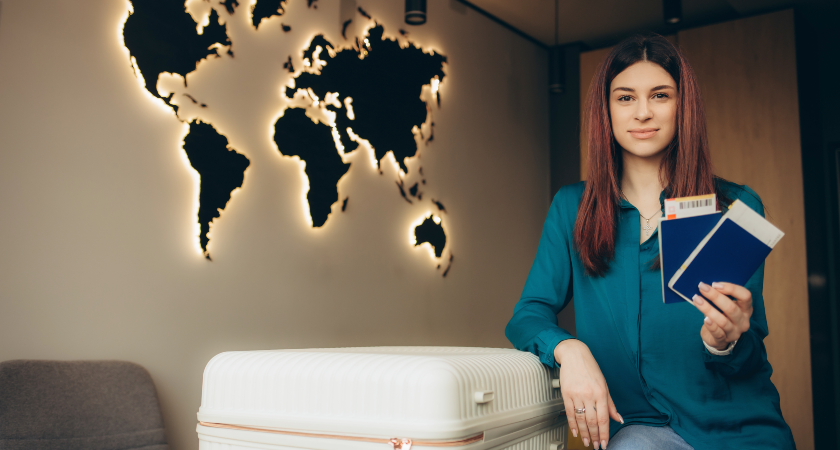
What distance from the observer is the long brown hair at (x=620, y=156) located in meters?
1.02

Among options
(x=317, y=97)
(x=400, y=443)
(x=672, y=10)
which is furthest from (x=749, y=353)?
(x=672, y=10)

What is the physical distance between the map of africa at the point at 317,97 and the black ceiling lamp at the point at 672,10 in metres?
1.24

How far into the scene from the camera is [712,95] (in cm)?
386

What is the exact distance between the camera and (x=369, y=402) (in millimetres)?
708

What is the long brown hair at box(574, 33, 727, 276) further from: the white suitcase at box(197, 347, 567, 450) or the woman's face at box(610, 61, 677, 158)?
the white suitcase at box(197, 347, 567, 450)

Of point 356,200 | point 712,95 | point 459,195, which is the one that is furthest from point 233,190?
point 712,95

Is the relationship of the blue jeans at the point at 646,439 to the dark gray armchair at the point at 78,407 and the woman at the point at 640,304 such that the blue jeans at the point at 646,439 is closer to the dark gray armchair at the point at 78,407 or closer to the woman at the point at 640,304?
the woman at the point at 640,304

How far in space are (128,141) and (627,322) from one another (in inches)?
69.2

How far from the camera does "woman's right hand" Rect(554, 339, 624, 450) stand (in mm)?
832

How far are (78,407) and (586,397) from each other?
149cm

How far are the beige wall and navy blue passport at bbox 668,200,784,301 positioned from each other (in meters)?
3.14

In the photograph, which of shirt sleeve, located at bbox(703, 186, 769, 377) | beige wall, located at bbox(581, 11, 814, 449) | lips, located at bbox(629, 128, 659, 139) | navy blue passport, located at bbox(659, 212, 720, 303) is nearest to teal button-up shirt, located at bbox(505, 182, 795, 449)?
shirt sleeve, located at bbox(703, 186, 769, 377)

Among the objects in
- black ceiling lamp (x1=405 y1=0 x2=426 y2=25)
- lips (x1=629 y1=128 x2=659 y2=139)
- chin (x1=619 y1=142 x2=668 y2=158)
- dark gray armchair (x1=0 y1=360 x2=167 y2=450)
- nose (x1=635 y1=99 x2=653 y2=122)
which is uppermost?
black ceiling lamp (x1=405 y1=0 x2=426 y2=25)

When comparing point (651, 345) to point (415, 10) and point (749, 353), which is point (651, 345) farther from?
point (415, 10)
